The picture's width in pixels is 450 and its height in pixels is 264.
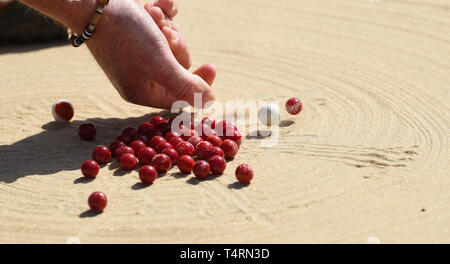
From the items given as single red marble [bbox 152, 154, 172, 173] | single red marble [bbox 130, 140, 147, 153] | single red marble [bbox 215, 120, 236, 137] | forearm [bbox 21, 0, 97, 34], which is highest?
forearm [bbox 21, 0, 97, 34]

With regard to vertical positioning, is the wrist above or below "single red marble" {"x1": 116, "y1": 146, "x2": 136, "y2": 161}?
above

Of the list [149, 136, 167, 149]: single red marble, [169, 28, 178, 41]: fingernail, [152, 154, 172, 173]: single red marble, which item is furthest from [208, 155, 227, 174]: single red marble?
[169, 28, 178, 41]: fingernail

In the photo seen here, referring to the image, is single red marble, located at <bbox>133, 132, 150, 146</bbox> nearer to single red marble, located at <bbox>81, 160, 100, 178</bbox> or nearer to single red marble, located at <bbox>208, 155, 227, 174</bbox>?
single red marble, located at <bbox>81, 160, 100, 178</bbox>

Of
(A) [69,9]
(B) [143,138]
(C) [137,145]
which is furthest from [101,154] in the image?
(A) [69,9]

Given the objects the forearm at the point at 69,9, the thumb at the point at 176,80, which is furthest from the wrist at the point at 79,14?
the thumb at the point at 176,80

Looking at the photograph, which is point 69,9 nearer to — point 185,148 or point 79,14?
point 79,14

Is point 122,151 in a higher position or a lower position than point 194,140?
lower
